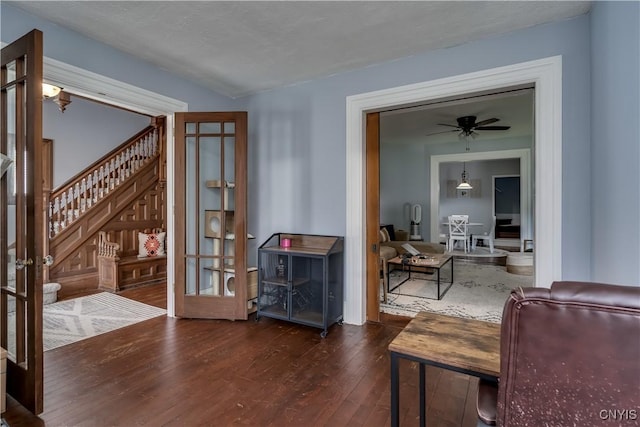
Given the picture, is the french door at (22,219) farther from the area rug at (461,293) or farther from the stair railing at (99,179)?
the stair railing at (99,179)

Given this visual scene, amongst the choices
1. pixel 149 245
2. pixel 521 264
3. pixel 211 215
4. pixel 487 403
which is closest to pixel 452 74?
pixel 487 403

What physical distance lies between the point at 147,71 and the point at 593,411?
3.77m

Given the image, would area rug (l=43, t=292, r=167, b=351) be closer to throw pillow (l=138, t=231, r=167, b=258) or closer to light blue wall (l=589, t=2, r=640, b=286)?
throw pillow (l=138, t=231, r=167, b=258)

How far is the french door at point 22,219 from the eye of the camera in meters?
1.84

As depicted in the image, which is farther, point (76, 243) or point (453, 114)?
point (453, 114)

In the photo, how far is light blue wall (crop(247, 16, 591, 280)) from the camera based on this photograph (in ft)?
7.68

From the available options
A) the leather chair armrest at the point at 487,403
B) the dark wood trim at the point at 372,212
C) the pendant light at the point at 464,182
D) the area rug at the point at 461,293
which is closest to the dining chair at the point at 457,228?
the pendant light at the point at 464,182

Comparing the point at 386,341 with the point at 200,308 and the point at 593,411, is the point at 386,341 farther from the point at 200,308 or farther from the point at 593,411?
the point at 593,411

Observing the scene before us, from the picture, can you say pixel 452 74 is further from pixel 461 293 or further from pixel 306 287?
pixel 461 293

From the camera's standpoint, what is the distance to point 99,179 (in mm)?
5395

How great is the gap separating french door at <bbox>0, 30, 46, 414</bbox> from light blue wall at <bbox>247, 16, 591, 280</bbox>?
2212mm

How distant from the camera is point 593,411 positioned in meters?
0.74

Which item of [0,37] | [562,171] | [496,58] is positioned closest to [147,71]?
[0,37]

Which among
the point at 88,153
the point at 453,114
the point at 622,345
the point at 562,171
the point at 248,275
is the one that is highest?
the point at 453,114
